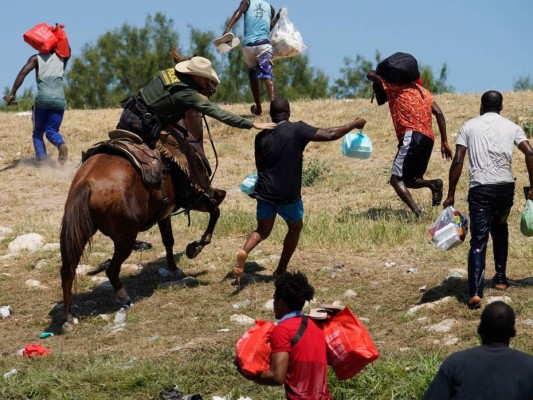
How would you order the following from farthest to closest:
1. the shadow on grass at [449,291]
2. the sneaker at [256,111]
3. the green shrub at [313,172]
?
the sneaker at [256,111], the green shrub at [313,172], the shadow on grass at [449,291]

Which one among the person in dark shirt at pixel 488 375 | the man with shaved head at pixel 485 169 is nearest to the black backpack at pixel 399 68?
the man with shaved head at pixel 485 169

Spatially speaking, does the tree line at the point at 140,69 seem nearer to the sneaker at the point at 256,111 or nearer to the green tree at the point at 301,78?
the green tree at the point at 301,78

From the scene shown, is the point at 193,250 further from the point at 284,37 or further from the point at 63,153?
the point at 284,37

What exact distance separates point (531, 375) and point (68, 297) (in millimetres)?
5120

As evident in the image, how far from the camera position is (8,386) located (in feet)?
23.2

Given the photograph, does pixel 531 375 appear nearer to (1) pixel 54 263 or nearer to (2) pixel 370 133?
(1) pixel 54 263

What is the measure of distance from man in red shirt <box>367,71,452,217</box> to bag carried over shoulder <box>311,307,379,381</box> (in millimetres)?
6207

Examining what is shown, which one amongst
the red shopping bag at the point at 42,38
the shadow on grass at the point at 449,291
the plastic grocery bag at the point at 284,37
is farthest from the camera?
the plastic grocery bag at the point at 284,37

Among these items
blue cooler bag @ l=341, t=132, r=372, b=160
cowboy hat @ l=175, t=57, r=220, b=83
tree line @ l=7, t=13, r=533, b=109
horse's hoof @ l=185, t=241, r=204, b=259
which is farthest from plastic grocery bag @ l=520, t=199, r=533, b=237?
tree line @ l=7, t=13, r=533, b=109

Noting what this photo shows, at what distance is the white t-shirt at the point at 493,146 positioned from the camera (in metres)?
7.84

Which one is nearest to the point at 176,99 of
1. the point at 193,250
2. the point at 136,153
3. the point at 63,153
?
the point at 136,153

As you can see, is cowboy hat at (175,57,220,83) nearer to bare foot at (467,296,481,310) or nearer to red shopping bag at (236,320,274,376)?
bare foot at (467,296,481,310)

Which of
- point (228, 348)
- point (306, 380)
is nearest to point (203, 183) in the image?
point (228, 348)

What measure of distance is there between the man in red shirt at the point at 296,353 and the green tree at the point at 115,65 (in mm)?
41848
